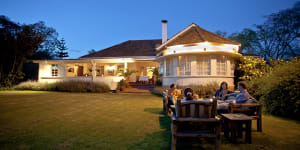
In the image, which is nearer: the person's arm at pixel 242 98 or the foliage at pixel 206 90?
the person's arm at pixel 242 98

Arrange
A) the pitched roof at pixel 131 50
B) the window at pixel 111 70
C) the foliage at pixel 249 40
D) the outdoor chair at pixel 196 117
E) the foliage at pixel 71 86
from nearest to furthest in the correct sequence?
the outdoor chair at pixel 196 117
the foliage at pixel 71 86
the pitched roof at pixel 131 50
the window at pixel 111 70
the foliage at pixel 249 40

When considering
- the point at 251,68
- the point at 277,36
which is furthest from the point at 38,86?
the point at 277,36

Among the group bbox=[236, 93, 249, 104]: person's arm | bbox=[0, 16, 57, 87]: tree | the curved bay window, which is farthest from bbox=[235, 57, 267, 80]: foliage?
bbox=[0, 16, 57, 87]: tree

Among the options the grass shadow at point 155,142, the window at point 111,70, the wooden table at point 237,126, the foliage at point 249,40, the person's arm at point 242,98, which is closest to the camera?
the grass shadow at point 155,142

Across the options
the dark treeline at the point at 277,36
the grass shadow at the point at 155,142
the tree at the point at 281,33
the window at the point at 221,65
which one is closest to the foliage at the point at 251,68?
the window at the point at 221,65

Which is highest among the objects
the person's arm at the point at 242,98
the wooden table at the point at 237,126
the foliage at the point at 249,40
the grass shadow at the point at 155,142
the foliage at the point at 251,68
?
the foliage at the point at 249,40

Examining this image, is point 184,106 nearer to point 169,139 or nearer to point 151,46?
point 169,139

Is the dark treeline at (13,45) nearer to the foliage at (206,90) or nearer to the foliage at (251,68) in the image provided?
the foliage at (206,90)

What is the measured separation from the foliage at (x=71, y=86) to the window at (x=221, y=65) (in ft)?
32.2

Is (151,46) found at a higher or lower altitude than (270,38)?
lower

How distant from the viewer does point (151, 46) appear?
20734mm

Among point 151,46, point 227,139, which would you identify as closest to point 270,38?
point 151,46

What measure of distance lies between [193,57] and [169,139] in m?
9.30

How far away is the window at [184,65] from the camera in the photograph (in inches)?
482
